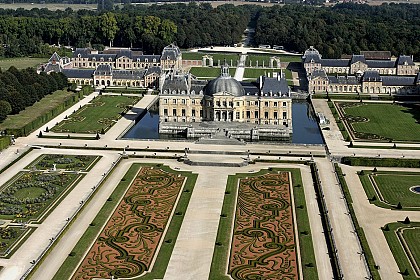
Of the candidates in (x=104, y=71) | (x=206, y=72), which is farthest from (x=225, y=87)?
(x=206, y=72)

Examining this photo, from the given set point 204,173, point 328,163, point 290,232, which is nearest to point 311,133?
point 328,163

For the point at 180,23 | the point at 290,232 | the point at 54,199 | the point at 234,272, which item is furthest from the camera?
the point at 180,23

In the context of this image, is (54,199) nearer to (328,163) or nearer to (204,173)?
(204,173)

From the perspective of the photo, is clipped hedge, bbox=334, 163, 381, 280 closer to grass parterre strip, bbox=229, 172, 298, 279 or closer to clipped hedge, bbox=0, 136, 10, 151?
grass parterre strip, bbox=229, 172, 298, 279

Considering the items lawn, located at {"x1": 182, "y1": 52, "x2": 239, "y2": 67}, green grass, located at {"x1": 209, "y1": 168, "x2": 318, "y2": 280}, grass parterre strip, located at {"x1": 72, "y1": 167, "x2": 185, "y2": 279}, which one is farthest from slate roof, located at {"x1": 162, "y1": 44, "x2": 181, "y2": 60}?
green grass, located at {"x1": 209, "y1": 168, "x2": 318, "y2": 280}

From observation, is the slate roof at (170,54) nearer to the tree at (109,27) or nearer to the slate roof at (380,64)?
the tree at (109,27)

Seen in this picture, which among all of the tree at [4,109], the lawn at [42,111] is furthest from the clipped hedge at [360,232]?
the tree at [4,109]
